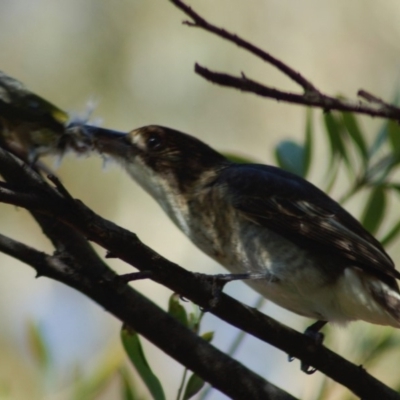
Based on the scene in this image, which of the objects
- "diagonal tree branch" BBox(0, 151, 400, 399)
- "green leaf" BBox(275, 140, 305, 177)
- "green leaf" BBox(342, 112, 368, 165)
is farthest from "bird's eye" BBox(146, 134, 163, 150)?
"diagonal tree branch" BBox(0, 151, 400, 399)

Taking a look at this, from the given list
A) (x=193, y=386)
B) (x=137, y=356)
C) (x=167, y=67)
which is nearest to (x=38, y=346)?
(x=137, y=356)

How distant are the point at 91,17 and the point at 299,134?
2.06m

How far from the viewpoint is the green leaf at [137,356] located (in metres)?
2.65

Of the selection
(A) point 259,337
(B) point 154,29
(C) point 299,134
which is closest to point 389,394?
(A) point 259,337

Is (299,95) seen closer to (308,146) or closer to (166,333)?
(166,333)

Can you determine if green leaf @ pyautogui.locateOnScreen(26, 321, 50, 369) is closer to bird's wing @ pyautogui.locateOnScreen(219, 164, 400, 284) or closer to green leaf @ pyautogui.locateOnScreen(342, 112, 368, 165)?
bird's wing @ pyautogui.locateOnScreen(219, 164, 400, 284)

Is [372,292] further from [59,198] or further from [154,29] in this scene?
[154,29]

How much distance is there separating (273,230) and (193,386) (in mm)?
1396

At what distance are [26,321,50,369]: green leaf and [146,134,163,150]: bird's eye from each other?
1568 mm

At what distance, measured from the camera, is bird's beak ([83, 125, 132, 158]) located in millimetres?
3982

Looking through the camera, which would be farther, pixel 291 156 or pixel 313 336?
pixel 291 156

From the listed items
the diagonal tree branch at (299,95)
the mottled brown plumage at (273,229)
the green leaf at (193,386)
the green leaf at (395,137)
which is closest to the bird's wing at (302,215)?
the mottled brown plumage at (273,229)

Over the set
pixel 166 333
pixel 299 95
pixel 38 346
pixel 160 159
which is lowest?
pixel 38 346

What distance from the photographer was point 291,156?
12.6 feet
